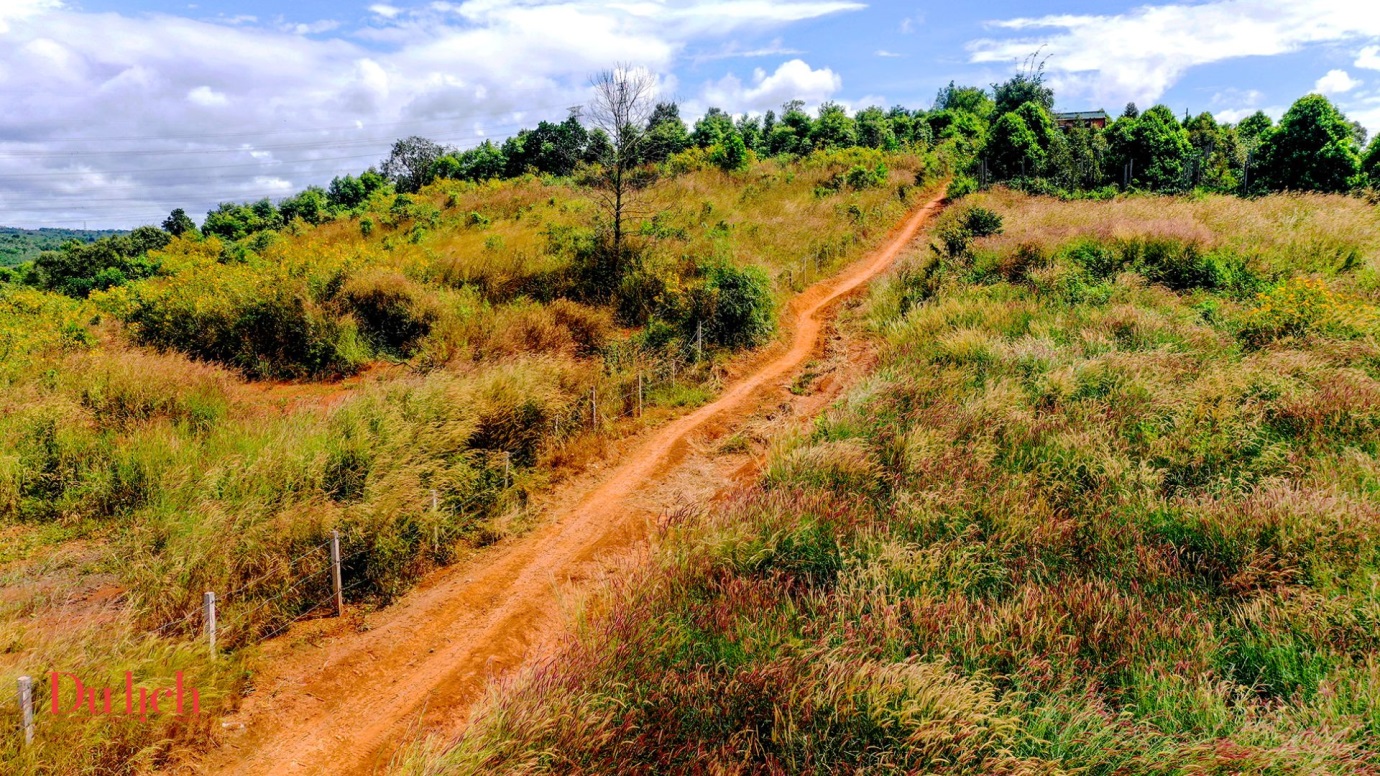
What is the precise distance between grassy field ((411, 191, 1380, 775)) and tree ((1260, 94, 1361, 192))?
1918 cm

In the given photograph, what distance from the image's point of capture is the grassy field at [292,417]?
231 inches

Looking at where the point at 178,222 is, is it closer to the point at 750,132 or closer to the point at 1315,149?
the point at 750,132

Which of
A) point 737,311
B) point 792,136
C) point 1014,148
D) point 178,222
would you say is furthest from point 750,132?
point 178,222

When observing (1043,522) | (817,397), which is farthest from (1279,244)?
(1043,522)

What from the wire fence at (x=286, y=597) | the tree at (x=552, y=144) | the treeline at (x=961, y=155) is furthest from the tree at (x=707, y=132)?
the wire fence at (x=286, y=597)

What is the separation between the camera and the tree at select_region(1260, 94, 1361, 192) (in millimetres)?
23125

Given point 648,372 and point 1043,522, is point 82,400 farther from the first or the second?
point 1043,522

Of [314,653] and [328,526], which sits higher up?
[328,526]

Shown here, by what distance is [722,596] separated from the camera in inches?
219

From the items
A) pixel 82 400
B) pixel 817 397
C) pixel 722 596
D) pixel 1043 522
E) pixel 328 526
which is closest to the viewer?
pixel 722 596

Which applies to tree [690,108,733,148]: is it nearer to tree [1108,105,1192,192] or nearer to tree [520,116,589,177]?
tree [520,116,589,177]

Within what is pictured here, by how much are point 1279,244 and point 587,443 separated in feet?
56.8

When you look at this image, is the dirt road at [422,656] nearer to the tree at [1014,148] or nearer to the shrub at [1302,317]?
the shrub at [1302,317]

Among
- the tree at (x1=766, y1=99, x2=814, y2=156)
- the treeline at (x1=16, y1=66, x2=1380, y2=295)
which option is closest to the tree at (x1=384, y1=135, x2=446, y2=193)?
the treeline at (x1=16, y1=66, x2=1380, y2=295)
